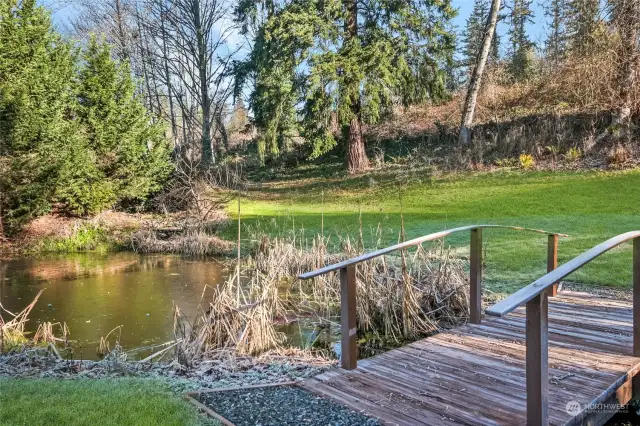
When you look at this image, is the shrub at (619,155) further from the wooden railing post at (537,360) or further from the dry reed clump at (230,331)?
the wooden railing post at (537,360)

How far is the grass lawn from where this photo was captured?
258 centimetres

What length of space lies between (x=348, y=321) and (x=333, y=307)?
285cm

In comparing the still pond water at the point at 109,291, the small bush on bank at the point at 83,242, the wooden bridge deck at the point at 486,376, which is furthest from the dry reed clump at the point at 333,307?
the small bush on bank at the point at 83,242

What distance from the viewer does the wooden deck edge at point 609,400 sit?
2479 mm

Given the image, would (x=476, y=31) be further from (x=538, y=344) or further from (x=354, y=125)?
(x=538, y=344)

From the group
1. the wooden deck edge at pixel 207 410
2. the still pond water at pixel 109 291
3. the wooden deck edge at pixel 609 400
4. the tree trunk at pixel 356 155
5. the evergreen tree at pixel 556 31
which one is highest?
the evergreen tree at pixel 556 31

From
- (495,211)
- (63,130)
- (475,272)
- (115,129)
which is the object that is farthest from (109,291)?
(495,211)

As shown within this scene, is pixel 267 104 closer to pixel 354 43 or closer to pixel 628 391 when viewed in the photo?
pixel 354 43

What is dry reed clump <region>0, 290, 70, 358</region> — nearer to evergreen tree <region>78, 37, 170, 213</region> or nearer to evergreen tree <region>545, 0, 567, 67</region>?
→ evergreen tree <region>78, 37, 170, 213</region>

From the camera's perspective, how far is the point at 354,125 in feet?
56.9

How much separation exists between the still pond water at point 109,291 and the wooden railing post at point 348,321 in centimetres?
202

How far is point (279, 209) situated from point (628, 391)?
11854 millimetres

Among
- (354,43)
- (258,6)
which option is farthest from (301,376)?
(258,6)

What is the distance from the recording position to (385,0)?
15.5 metres
